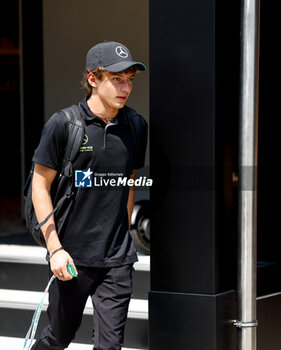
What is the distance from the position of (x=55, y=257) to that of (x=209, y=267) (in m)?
0.84

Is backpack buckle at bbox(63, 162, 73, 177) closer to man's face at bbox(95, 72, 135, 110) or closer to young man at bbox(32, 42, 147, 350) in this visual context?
young man at bbox(32, 42, 147, 350)

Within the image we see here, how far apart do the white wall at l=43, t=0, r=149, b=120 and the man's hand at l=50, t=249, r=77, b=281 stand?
14.0 ft

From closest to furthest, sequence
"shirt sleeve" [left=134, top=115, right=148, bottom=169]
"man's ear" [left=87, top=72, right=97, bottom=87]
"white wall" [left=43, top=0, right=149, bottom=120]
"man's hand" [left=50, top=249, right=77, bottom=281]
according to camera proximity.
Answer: "man's hand" [left=50, top=249, right=77, bottom=281] → "man's ear" [left=87, top=72, right=97, bottom=87] → "shirt sleeve" [left=134, top=115, right=148, bottom=169] → "white wall" [left=43, top=0, right=149, bottom=120]

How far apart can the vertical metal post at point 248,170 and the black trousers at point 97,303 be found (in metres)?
0.62

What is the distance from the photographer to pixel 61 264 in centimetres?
346

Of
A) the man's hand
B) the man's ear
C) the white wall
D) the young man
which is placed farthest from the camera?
the white wall

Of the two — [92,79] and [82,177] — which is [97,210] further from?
[92,79]

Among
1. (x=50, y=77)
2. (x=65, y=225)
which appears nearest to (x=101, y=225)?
(x=65, y=225)

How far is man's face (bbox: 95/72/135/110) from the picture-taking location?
3.62m

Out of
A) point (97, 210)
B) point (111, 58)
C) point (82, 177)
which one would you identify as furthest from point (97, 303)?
point (111, 58)

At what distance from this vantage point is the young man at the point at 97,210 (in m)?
3.57

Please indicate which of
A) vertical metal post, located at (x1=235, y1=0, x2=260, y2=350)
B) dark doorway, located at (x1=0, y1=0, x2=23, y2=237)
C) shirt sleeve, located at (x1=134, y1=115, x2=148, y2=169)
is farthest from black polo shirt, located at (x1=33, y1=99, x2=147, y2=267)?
dark doorway, located at (x1=0, y1=0, x2=23, y2=237)

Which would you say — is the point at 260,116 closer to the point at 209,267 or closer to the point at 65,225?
the point at 209,267

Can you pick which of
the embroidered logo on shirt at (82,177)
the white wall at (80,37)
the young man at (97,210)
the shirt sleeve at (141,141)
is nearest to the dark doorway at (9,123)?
the white wall at (80,37)
